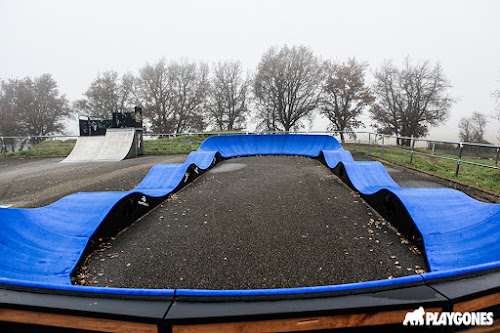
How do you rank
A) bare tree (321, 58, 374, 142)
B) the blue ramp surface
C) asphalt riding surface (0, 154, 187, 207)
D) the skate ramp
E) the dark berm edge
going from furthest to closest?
bare tree (321, 58, 374, 142) → the skate ramp → asphalt riding surface (0, 154, 187, 207) → the blue ramp surface → the dark berm edge

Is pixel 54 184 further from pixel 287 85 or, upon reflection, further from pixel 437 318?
pixel 287 85

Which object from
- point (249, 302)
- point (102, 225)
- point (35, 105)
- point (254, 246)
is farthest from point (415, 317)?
point (35, 105)

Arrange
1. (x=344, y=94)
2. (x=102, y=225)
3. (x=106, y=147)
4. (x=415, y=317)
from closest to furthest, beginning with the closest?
(x=415, y=317) < (x=102, y=225) < (x=106, y=147) < (x=344, y=94)

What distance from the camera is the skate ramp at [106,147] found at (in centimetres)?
1293

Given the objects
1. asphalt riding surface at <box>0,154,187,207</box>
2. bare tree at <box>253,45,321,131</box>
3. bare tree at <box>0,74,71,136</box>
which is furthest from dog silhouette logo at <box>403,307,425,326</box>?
bare tree at <box>0,74,71,136</box>

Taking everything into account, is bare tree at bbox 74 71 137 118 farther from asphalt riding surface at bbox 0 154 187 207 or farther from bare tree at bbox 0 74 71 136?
asphalt riding surface at bbox 0 154 187 207

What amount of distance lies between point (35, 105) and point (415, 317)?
126ft

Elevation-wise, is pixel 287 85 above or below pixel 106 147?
above

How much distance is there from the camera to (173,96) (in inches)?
1104

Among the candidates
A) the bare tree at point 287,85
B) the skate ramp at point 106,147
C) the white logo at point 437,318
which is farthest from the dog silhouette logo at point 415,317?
the bare tree at point 287,85

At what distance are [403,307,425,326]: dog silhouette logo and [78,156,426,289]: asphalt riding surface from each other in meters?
1.32

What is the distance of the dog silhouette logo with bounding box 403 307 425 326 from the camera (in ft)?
4.09

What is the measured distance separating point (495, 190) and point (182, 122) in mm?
28406

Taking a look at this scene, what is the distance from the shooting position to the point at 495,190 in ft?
17.8
